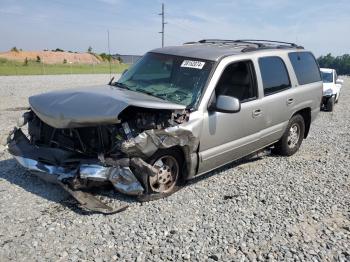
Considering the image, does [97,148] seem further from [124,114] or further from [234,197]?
[234,197]

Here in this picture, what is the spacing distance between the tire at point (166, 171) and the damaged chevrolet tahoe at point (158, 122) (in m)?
0.01

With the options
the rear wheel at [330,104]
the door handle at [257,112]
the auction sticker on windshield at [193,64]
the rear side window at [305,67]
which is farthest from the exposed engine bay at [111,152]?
the rear wheel at [330,104]

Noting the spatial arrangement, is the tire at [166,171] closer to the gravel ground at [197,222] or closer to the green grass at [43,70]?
the gravel ground at [197,222]

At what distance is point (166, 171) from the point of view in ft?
16.3

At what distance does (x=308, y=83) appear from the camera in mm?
7469

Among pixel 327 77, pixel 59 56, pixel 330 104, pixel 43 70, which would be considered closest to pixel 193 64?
pixel 330 104

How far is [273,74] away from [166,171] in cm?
270

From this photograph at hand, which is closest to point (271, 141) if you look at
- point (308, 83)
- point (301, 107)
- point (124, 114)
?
point (301, 107)

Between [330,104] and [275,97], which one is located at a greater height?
[275,97]

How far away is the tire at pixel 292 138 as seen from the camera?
7.12 m

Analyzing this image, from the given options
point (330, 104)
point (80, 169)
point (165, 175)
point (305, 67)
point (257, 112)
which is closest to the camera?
point (80, 169)

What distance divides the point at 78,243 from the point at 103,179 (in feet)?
2.89

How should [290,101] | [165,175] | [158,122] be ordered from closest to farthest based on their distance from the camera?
[158,122], [165,175], [290,101]

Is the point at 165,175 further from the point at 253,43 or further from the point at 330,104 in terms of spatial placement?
the point at 330,104
